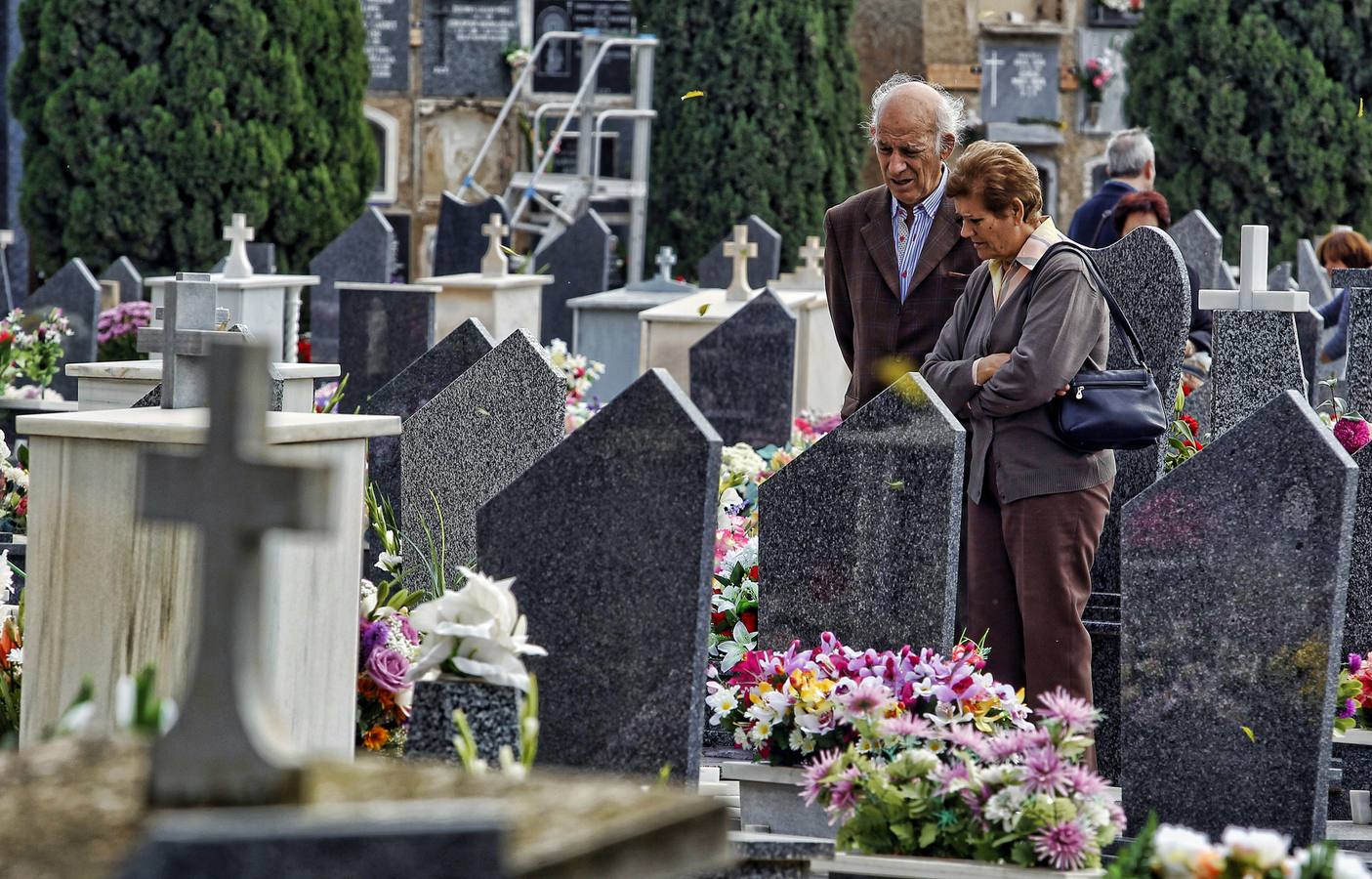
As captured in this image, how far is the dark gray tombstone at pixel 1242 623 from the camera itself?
3533 millimetres

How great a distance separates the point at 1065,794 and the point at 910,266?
5.93ft

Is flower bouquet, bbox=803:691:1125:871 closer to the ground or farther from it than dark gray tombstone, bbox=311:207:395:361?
closer to the ground

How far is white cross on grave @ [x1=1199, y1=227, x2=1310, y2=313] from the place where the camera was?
5.24 m

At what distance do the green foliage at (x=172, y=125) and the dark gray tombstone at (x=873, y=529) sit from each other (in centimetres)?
1138

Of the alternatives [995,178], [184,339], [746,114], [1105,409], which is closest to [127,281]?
[746,114]

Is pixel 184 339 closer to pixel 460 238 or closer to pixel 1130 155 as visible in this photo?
pixel 1130 155

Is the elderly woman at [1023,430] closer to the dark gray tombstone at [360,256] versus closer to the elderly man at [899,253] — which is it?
the elderly man at [899,253]

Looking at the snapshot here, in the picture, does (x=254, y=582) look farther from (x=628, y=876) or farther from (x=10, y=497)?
(x=10, y=497)

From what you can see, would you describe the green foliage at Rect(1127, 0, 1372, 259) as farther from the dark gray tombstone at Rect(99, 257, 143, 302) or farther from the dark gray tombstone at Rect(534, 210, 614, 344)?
the dark gray tombstone at Rect(99, 257, 143, 302)

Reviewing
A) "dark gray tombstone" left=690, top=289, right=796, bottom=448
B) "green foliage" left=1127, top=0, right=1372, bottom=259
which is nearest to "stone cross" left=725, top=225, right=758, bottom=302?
"dark gray tombstone" left=690, top=289, right=796, bottom=448

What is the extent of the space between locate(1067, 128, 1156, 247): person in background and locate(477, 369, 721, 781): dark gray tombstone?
164 inches

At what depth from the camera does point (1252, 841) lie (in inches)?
97.8

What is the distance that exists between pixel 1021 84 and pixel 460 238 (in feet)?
31.9

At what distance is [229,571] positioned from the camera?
1615 mm
